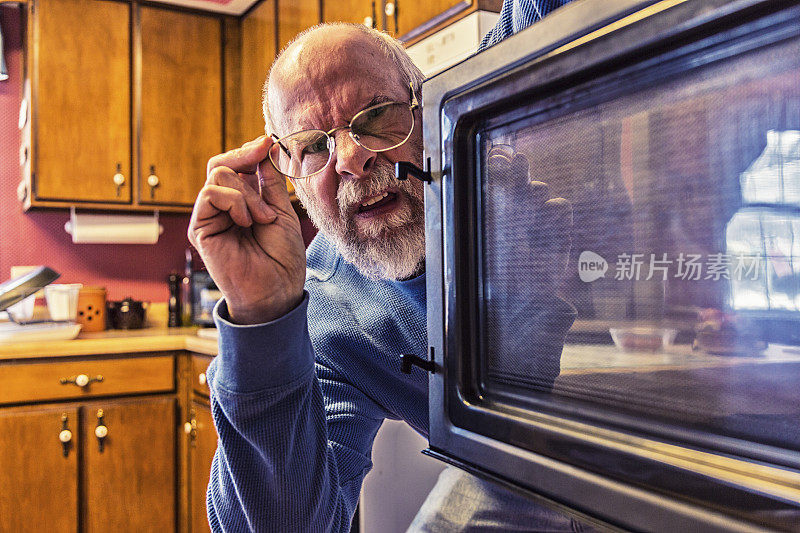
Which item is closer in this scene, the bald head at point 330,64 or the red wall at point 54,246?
the bald head at point 330,64

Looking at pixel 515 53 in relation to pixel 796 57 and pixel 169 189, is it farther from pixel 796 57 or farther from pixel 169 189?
pixel 169 189

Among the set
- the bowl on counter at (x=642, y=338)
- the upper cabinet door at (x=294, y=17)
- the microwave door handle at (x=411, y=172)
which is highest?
the upper cabinet door at (x=294, y=17)

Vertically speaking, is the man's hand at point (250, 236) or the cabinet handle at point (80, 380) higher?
the man's hand at point (250, 236)

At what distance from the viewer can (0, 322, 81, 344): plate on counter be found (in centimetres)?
213

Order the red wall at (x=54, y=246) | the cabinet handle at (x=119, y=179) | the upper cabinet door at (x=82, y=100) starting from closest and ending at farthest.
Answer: the upper cabinet door at (x=82, y=100), the cabinet handle at (x=119, y=179), the red wall at (x=54, y=246)

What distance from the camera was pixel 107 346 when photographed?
2.14 meters

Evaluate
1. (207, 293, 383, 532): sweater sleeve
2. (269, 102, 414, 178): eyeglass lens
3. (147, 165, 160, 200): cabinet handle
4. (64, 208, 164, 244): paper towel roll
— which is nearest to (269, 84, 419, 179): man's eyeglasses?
(269, 102, 414, 178): eyeglass lens

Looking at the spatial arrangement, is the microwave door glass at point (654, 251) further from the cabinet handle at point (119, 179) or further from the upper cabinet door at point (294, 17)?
the cabinet handle at point (119, 179)

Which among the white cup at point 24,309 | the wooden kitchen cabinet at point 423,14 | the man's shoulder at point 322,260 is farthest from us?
the white cup at point 24,309

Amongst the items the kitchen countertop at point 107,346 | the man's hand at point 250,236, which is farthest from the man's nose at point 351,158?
the kitchen countertop at point 107,346

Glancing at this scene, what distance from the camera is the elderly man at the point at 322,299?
55cm

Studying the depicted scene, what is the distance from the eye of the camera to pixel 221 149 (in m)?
2.78

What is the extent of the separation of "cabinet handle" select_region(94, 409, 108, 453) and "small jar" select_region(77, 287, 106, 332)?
0.55 m

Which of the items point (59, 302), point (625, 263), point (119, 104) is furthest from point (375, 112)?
point (119, 104)
